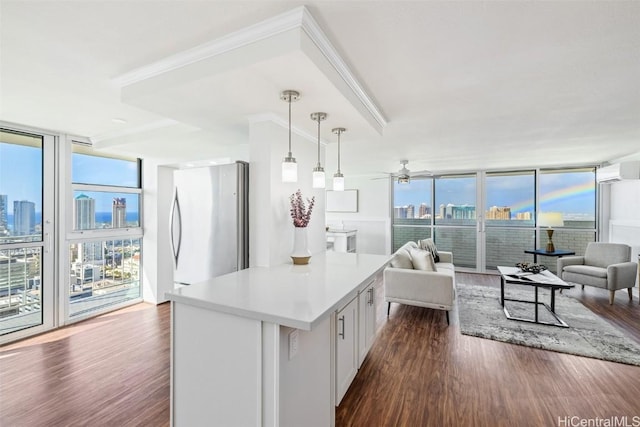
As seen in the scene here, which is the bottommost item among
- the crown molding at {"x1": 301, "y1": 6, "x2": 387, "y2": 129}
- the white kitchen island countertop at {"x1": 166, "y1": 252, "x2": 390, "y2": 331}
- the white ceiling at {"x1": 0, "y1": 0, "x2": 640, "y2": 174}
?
the white kitchen island countertop at {"x1": 166, "y1": 252, "x2": 390, "y2": 331}

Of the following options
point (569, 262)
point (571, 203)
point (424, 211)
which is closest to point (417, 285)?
point (569, 262)

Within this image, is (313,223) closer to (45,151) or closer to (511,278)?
(511,278)

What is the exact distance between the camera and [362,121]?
2.30 m

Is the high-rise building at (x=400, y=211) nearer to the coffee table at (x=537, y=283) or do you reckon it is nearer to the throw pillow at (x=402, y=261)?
the coffee table at (x=537, y=283)

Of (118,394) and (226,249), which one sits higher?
(226,249)

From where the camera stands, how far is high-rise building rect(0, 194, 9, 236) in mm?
3053

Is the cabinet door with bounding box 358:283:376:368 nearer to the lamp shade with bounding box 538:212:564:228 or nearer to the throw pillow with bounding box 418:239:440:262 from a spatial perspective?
the throw pillow with bounding box 418:239:440:262

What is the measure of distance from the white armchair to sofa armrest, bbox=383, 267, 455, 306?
2608 mm

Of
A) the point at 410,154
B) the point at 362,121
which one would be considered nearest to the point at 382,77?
the point at 362,121

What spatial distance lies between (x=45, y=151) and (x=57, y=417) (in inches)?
116

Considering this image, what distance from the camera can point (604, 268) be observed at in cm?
454

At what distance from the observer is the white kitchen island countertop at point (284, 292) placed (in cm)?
126

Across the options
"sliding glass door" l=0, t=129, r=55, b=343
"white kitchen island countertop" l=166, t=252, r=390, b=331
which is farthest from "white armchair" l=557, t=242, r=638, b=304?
"sliding glass door" l=0, t=129, r=55, b=343

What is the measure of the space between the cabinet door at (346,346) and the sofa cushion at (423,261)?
188 cm
